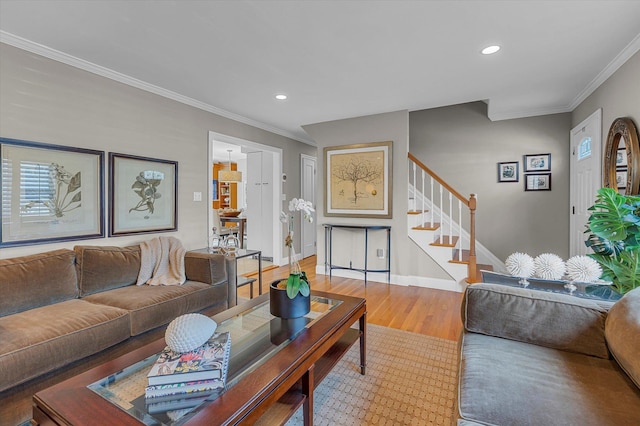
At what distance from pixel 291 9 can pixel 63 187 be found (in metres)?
2.26

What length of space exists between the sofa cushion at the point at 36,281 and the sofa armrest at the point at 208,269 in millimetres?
813

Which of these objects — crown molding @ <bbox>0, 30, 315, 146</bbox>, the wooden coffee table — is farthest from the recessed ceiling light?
crown molding @ <bbox>0, 30, 315, 146</bbox>

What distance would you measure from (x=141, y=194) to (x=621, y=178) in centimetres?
447

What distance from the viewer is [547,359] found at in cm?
129

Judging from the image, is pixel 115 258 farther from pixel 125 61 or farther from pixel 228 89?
pixel 228 89

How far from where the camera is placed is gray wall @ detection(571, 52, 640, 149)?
2.31 m

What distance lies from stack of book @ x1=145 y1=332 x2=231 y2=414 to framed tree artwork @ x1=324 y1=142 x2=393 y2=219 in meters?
3.26

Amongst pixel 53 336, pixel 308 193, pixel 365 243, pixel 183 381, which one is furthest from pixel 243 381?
pixel 308 193

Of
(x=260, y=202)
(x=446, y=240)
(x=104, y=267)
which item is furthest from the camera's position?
(x=260, y=202)

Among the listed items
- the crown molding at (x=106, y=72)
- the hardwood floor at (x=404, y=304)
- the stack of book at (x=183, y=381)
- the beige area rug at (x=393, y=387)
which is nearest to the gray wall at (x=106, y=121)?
the crown molding at (x=106, y=72)

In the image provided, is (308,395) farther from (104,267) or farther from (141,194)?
(141,194)

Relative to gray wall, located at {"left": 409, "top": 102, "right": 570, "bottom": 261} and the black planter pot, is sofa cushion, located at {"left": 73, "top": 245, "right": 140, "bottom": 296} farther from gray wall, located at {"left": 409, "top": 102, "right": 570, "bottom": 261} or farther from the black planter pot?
gray wall, located at {"left": 409, "top": 102, "right": 570, "bottom": 261}

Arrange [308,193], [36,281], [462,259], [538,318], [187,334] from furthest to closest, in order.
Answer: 1. [308,193]
2. [462,259]
3. [36,281]
4. [538,318]
5. [187,334]

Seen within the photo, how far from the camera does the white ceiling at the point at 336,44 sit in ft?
6.06
